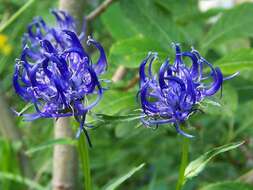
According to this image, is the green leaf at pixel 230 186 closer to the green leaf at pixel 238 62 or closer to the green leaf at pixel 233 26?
the green leaf at pixel 238 62

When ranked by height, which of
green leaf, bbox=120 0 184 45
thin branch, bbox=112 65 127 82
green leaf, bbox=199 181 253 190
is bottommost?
green leaf, bbox=199 181 253 190

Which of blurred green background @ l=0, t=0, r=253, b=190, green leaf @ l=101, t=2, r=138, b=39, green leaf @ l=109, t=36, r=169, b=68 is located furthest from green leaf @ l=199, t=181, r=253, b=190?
green leaf @ l=101, t=2, r=138, b=39

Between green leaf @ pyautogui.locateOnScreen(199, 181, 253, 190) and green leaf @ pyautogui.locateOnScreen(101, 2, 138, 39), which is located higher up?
green leaf @ pyautogui.locateOnScreen(101, 2, 138, 39)

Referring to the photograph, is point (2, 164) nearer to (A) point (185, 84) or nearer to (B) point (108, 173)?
(B) point (108, 173)

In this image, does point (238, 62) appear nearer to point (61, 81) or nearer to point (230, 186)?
point (230, 186)

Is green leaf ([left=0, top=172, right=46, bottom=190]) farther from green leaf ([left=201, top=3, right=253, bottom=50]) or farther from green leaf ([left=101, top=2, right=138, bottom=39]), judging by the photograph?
green leaf ([left=201, top=3, right=253, bottom=50])

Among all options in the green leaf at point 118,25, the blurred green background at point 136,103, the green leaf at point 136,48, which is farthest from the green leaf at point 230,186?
the green leaf at point 118,25
